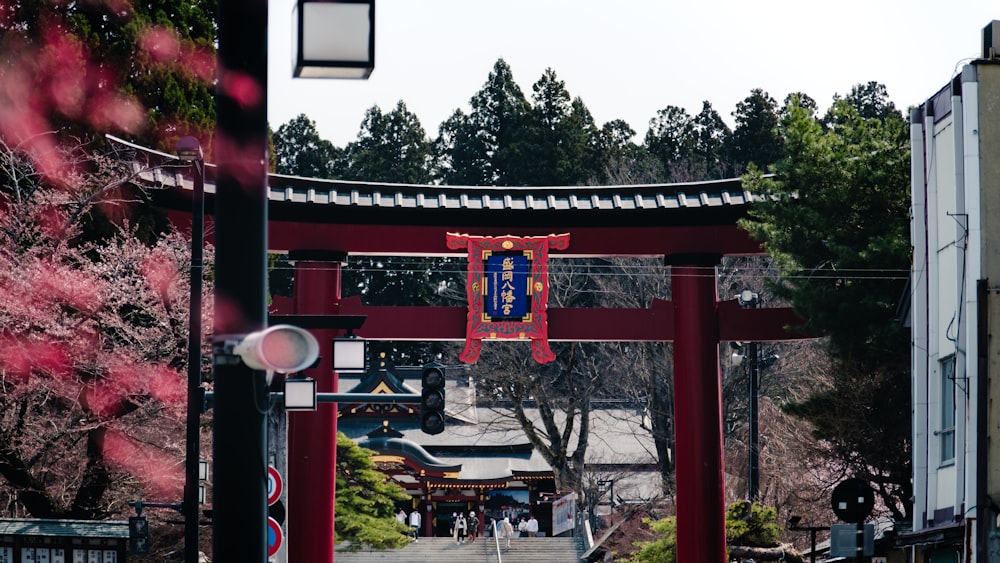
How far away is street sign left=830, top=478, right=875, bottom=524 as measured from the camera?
15.9 metres

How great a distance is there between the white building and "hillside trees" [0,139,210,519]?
38.5 ft

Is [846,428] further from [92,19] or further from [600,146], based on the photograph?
[600,146]

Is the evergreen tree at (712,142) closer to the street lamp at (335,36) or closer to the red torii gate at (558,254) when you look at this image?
the red torii gate at (558,254)

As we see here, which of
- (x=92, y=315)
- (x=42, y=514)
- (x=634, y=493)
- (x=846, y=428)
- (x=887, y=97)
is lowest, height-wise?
(x=634, y=493)

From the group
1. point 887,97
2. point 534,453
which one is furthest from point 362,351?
point 887,97

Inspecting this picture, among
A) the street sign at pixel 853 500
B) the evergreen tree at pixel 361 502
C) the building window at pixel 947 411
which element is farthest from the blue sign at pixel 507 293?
the evergreen tree at pixel 361 502

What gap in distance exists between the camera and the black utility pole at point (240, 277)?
5414mm

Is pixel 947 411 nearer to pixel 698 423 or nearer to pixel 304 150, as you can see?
pixel 698 423

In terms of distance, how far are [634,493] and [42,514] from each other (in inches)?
1567

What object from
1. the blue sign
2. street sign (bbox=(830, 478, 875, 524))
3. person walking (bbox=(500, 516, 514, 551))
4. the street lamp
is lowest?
person walking (bbox=(500, 516, 514, 551))

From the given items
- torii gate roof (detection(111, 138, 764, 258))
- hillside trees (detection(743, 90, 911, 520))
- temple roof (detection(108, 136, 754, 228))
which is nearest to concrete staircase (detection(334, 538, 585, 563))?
torii gate roof (detection(111, 138, 764, 258))

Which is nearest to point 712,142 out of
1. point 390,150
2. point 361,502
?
point 390,150

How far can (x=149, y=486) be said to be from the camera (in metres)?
23.9

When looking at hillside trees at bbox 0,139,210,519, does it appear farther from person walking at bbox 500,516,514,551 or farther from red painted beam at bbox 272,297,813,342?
person walking at bbox 500,516,514,551
